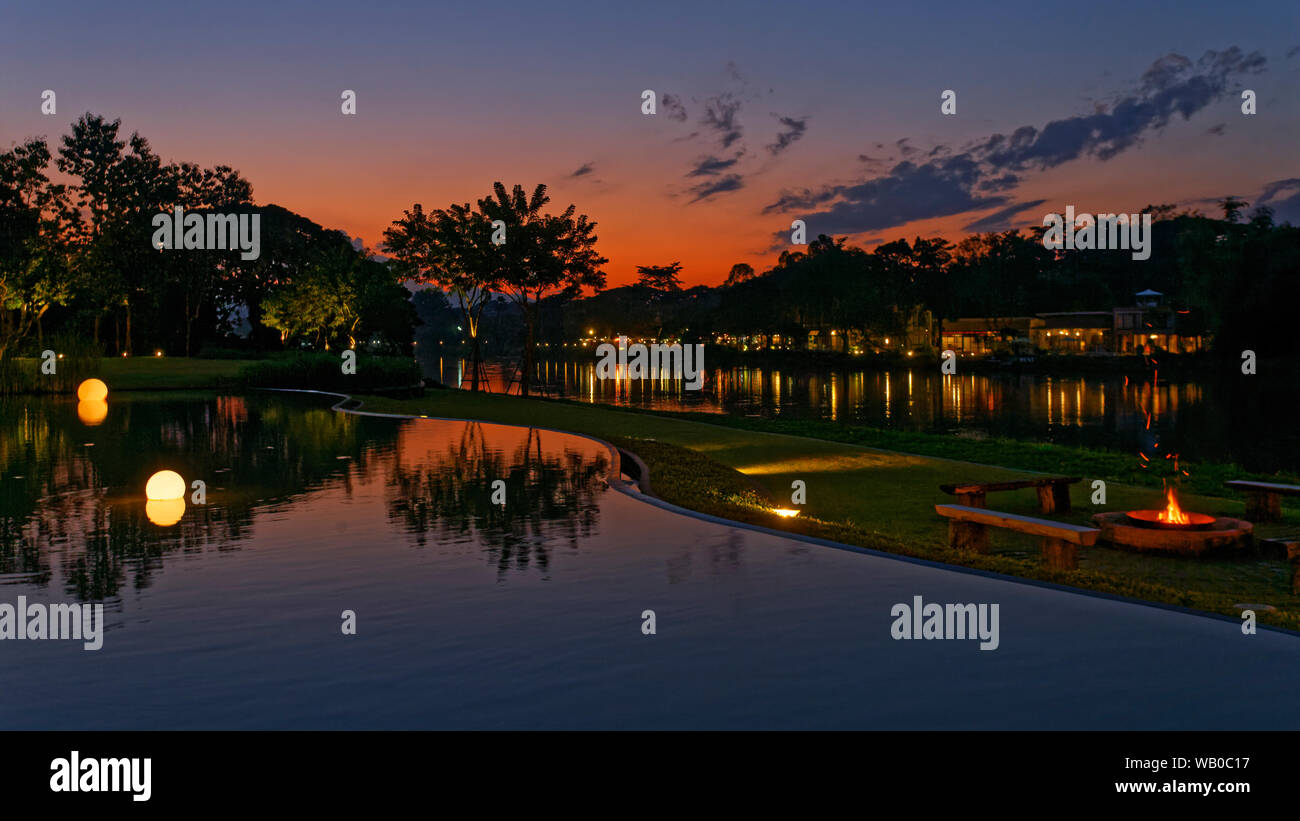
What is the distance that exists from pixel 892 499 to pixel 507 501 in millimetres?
6885

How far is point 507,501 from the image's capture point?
12773mm

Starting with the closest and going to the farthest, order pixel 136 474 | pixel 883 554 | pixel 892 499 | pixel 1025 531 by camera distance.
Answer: pixel 883 554
pixel 1025 531
pixel 136 474
pixel 892 499

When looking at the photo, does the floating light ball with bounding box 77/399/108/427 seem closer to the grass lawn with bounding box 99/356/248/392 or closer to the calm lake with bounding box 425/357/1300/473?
the grass lawn with bounding box 99/356/248/392

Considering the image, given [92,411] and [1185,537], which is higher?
[92,411]

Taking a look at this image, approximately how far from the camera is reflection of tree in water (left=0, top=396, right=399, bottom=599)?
30.5ft

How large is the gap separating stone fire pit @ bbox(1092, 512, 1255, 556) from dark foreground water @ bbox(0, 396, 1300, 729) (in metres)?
4.63

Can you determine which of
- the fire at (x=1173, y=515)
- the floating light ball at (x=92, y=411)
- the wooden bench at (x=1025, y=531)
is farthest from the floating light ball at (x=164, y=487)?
the floating light ball at (x=92, y=411)

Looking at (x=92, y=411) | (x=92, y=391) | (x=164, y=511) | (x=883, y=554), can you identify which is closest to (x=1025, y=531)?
(x=883, y=554)

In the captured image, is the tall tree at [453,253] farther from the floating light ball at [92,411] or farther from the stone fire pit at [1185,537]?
→ the stone fire pit at [1185,537]

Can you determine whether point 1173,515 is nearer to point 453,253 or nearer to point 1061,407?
point 453,253

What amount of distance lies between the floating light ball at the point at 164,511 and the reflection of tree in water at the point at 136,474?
0.11 m
